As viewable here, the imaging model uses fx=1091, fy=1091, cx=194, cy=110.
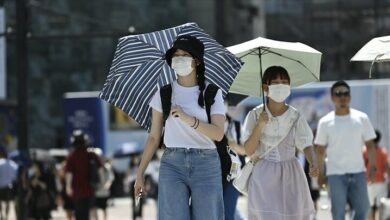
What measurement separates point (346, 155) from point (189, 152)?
3.68 metres

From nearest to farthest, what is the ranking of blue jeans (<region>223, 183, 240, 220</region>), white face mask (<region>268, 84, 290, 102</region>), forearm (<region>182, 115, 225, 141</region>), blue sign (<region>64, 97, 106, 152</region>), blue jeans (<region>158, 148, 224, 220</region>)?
forearm (<region>182, 115, 225, 141</region>) → blue jeans (<region>158, 148, 224, 220</region>) → white face mask (<region>268, 84, 290, 102</region>) → blue jeans (<region>223, 183, 240, 220</region>) → blue sign (<region>64, 97, 106, 152</region>)

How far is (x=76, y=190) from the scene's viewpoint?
54.6 ft

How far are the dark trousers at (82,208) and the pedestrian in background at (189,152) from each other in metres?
8.96

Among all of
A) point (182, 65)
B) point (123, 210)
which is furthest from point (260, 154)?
point (123, 210)

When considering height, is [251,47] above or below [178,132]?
above

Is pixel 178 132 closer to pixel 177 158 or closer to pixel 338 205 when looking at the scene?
pixel 177 158

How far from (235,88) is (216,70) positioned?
123cm

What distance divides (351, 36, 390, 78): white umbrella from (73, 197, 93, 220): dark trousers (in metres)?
8.41

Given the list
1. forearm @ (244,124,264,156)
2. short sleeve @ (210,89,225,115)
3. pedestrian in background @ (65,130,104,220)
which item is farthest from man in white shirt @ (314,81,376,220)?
pedestrian in background @ (65,130,104,220)

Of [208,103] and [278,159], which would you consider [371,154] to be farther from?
[208,103]

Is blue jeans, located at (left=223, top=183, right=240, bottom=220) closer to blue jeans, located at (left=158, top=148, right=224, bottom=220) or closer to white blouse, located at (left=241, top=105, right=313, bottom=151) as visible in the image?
white blouse, located at (left=241, top=105, right=313, bottom=151)

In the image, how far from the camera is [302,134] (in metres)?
8.83

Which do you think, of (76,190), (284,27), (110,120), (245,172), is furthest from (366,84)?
(284,27)

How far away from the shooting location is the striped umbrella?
28.1 ft
